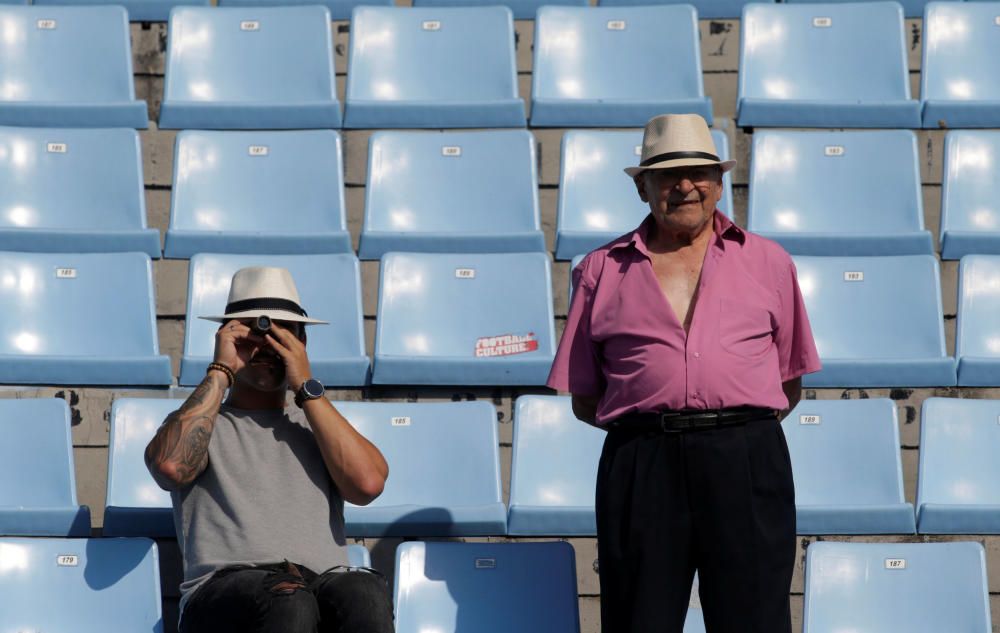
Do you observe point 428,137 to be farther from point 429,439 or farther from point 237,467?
point 237,467

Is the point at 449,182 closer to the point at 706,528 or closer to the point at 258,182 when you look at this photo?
the point at 258,182

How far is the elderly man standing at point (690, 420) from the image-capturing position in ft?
7.73

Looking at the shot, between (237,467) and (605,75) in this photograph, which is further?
(605,75)

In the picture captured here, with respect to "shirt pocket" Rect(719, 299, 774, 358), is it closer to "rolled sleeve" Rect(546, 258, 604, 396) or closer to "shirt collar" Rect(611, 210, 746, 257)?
"shirt collar" Rect(611, 210, 746, 257)

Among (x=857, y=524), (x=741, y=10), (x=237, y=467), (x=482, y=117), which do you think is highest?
(x=741, y=10)

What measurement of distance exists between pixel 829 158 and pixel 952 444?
1.10 m

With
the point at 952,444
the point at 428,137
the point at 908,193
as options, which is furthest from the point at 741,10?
the point at 952,444

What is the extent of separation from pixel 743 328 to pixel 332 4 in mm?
2699

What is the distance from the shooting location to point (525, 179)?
13.0 feet

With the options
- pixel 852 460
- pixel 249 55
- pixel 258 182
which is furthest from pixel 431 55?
pixel 852 460

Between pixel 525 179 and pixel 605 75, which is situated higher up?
pixel 605 75

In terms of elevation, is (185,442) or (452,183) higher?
(452,183)

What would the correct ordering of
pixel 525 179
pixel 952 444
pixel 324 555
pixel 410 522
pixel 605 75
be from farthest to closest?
pixel 605 75
pixel 525 179
pixel 952 444
pixel 410 522
pixel 324 555

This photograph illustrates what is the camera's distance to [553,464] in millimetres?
3234
